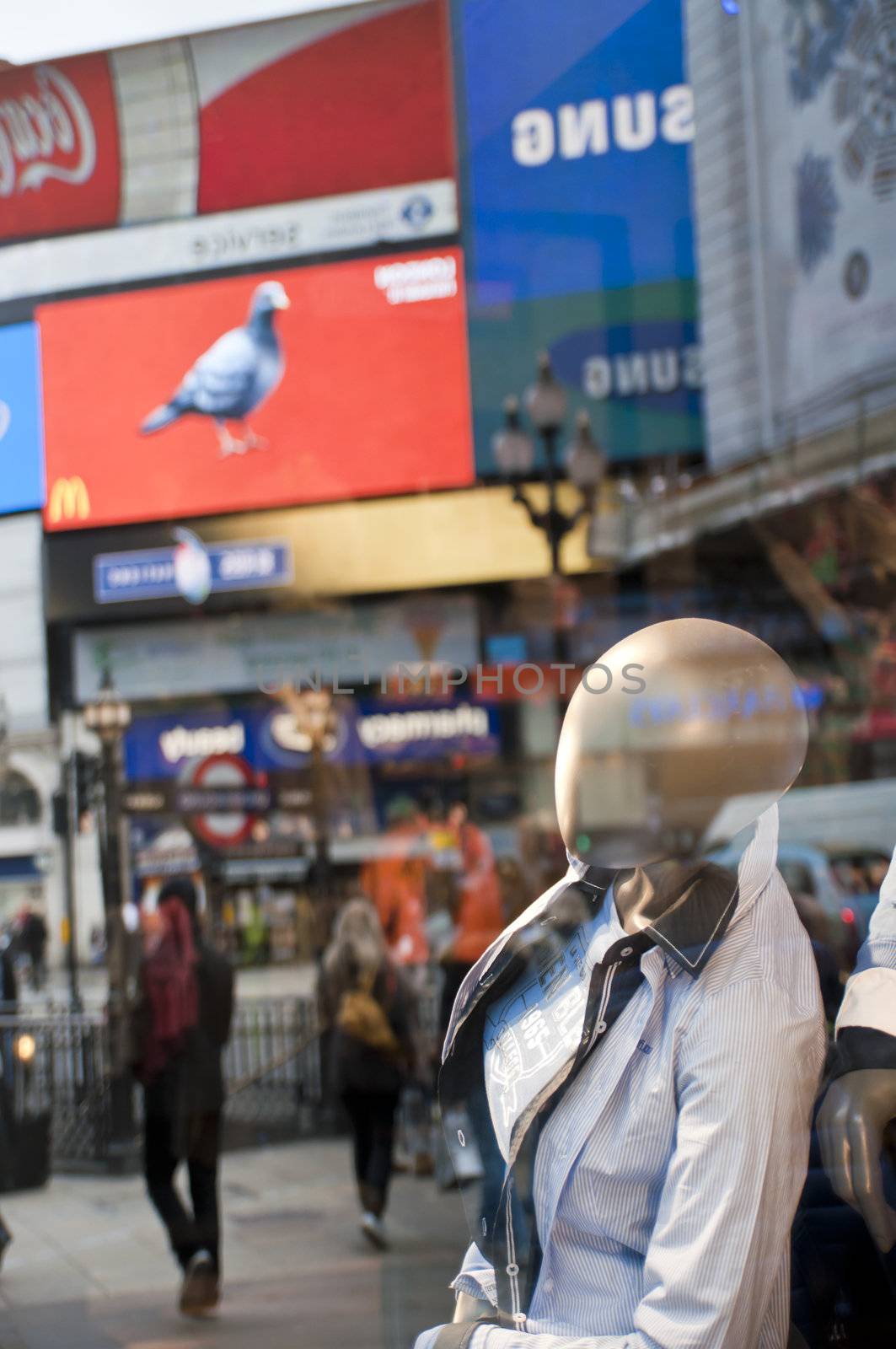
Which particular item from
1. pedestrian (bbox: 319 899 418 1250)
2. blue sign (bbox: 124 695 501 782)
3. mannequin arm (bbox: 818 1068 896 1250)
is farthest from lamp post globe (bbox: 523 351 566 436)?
mannequin arm (bbox: 818 1068 896 1250)

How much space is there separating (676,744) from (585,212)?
2419 millimetres

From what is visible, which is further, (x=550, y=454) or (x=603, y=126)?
(x=550, y=454)

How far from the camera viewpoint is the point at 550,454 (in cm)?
329

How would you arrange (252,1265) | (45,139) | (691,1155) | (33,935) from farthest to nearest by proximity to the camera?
(252,1265) < (33,935) < (45,139) < (691,1155)

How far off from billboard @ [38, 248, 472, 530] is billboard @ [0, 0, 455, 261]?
0.48 ft

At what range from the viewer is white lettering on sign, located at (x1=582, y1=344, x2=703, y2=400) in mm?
3199

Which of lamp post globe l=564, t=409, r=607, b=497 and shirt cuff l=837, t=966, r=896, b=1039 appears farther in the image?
lamp post globe l=564, t=409, r=607, b=497

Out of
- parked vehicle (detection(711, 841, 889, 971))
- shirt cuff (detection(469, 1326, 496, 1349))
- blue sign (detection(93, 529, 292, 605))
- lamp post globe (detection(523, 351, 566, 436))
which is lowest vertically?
shirt cuff (detection(469, 1326, 496, 1349))

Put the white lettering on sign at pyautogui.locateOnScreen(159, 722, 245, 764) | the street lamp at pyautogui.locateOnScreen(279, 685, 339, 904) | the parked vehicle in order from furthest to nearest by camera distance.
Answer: the white lettering on sign at pyautogui.locateOnScreen(159, 722, 245, 764)
the street lamp at pyautogui.locateOnScreen(279, 685, 339, 904)
the parked vehicle

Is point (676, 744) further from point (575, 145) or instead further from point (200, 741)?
point (200, 741)

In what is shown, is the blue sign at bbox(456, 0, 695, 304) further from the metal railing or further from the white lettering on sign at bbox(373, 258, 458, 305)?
the metal railing

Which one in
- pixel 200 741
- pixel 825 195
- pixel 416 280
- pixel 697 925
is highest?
pixel 825 195

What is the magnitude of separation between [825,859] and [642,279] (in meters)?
1.52

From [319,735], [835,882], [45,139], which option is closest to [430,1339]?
[835,882]
